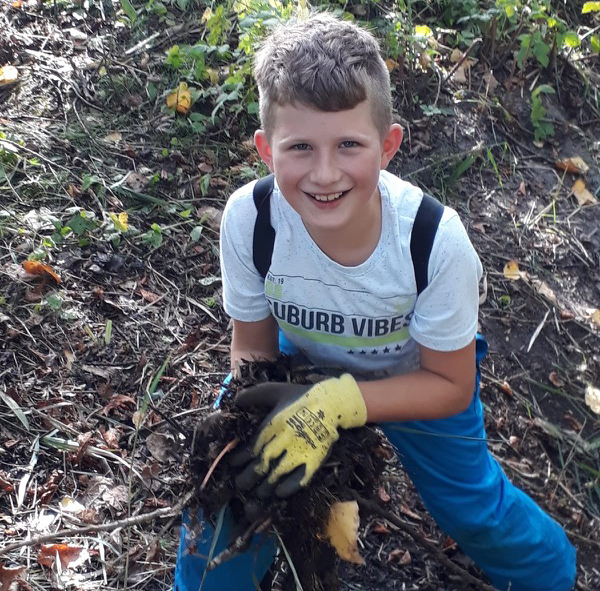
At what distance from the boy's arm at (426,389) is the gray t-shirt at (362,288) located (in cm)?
7

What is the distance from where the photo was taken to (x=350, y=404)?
6.50ft

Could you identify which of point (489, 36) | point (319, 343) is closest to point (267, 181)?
point (319, 343)

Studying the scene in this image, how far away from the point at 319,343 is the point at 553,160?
2.51 m

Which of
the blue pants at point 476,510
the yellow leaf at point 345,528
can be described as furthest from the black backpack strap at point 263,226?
the yellow leaf at point 345,528

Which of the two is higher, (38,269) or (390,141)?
(390,141)

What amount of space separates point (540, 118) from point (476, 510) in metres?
2.69

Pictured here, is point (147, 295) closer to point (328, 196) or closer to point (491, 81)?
point (328, 196)

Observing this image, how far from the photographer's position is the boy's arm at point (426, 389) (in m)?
2.07

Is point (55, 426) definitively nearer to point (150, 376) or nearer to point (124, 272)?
point (150, 376)

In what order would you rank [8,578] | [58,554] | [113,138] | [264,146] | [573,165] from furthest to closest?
[573,165] → [113,138] → [58,554] → [8,578] → [264,146]

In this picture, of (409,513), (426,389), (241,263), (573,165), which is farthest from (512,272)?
(241,263)

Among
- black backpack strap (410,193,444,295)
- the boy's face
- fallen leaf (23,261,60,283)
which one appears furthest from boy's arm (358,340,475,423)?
fallen leaf (23,261,60,283)

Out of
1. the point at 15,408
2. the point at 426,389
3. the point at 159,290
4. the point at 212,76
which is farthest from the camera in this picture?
the point at 212,76

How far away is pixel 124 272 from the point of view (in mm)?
3311
